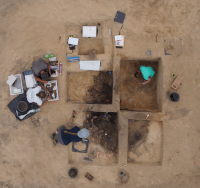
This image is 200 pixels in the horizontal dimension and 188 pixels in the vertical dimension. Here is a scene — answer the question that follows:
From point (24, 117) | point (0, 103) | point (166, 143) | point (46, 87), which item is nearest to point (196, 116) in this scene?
point (166, 143)

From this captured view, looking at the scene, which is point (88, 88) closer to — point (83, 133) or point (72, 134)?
point (83, 133)

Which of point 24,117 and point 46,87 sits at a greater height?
point 46,87

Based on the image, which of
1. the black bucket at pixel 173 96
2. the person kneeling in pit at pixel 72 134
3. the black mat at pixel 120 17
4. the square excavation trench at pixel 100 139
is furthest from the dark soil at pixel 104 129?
the black mat at pixel 120 17

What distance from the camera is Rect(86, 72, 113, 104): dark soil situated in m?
5.45

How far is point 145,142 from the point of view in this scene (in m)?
5.39

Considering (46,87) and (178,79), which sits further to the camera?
(46,87)

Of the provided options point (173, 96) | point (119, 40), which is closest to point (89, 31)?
point (119, 40)

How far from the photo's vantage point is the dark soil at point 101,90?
545 cm

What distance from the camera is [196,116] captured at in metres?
5.07

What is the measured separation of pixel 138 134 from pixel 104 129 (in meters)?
1.43

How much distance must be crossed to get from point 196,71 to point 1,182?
30.0ft

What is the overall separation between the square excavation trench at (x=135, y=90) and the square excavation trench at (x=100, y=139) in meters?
0.88

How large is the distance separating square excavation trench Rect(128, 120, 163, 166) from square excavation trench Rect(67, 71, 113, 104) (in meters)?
1.60

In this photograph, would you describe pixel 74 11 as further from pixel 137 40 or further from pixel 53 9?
pixel 137 40
